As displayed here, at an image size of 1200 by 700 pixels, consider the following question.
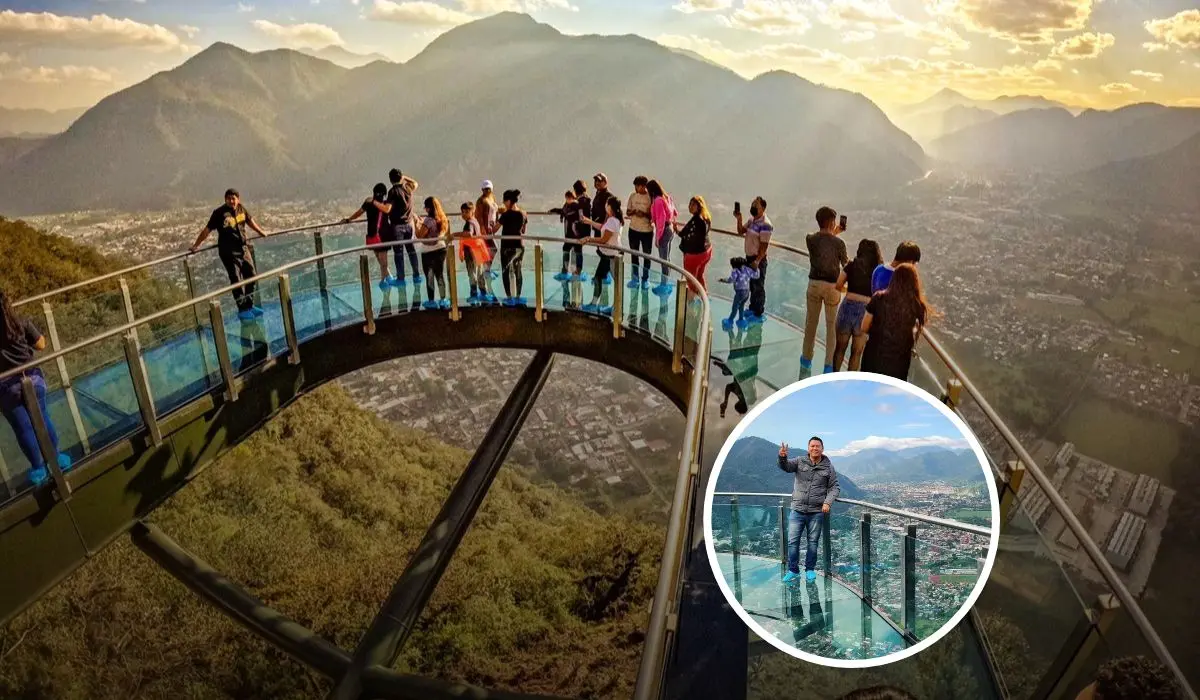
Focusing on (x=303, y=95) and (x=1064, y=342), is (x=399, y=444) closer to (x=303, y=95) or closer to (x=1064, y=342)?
(x=1064, y=342)

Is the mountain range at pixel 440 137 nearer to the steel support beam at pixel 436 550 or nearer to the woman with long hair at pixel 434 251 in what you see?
the steel support beam at pixel 436 550

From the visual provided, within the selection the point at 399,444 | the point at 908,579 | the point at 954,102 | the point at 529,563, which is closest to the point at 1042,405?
the point at 529,563

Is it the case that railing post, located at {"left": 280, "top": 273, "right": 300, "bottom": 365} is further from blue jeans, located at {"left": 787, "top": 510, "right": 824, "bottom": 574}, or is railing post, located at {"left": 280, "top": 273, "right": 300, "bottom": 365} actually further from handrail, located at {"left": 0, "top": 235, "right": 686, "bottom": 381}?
blue jeans, located at {"left": 787, "top": 510, "right": 824, "bottom": 574}

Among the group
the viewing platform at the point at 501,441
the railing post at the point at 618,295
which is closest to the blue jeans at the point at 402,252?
the viewing platform at the point at 501,441

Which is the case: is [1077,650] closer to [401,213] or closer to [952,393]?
[952,393]

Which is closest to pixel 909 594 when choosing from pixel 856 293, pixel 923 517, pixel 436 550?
pixel 923 517

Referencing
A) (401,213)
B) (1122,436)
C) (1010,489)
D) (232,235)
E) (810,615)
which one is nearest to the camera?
(1010,489)
